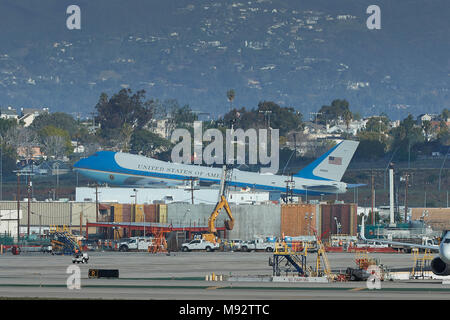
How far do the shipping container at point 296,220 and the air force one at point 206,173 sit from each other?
28.6m

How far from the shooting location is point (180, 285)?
185 ft

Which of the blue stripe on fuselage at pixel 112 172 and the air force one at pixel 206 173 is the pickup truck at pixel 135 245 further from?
the blue stripe on fuselage at pixel 112 172

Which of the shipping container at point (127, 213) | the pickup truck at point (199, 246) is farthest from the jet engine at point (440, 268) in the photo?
the shipping container at point (127, 213)

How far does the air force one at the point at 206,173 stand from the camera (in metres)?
173

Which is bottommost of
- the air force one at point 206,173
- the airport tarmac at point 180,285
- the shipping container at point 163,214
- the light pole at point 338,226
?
the airport tarmac at point 180,285

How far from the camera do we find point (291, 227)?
456 ft

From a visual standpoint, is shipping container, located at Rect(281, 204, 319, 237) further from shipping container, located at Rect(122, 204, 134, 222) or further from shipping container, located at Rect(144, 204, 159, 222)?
shipping container, located at Rect(122, 204, 134, 222)

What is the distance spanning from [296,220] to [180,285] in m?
83.7

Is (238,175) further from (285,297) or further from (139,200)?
(285,297)

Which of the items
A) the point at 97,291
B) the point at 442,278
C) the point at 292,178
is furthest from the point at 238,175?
the point at 97,291

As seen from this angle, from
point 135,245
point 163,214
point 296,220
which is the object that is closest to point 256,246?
point 135,245

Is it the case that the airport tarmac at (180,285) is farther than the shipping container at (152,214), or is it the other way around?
the shipping container at (152,214)

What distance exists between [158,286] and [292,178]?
114418mm
